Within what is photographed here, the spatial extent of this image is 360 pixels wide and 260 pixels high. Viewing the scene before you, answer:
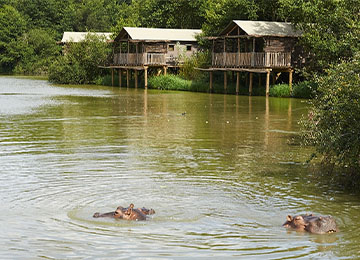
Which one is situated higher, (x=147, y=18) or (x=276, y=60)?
(x=147, y=18)

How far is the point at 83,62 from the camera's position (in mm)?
56500

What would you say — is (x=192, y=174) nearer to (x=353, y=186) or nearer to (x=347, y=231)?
(x=353, y=186)

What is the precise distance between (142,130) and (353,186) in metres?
9.67

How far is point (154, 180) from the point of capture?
12727 mm

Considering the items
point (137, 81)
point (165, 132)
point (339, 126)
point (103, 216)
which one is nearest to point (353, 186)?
point (339, 126)

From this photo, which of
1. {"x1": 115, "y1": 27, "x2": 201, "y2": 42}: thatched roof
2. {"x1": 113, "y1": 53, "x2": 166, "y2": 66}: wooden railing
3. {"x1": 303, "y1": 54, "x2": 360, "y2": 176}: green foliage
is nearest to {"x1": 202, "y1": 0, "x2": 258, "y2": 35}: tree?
{"x1": 115, "y1": 27, "x2": 201, "y2": 42}: thatched roof

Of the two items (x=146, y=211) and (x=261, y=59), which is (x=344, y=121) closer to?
(x=146, y=211)

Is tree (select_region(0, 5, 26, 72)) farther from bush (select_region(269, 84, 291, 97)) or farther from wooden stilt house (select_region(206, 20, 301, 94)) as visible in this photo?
bush (select_region(269, 84, 291, 97))

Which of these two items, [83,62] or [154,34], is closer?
[154,34]

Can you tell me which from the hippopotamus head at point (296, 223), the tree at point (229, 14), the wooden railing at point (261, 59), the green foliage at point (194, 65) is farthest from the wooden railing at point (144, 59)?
the hippopotamus head at point (296, 223)

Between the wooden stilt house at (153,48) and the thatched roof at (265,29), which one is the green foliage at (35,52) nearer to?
the wooden stilt house at (153,48)

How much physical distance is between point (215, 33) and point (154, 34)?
229 inches

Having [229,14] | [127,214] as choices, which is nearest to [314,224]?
[127,214]

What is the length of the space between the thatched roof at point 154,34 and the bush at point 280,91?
1405 centimetres
